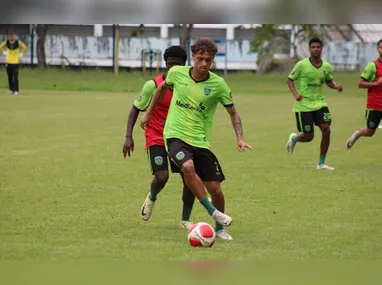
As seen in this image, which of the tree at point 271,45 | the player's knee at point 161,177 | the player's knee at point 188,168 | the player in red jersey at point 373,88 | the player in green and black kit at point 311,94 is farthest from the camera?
the tree at point 271,45

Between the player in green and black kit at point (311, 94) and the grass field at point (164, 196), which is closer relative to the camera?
the grass field at point (164, 196)

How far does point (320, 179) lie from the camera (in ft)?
40.8

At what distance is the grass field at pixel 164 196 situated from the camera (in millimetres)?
6574

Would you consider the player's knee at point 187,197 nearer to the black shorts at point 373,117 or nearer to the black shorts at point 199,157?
the black shorts at point 199,157

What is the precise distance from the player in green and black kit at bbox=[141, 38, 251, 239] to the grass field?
1.84ft

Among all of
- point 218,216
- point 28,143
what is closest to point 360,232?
point 218,216

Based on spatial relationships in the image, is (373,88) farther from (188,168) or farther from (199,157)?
(188,168)

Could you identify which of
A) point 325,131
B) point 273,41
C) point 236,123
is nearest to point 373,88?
point 325,131

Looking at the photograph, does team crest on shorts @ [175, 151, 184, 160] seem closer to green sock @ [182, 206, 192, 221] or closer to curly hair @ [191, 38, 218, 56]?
curly hair @ [191, 38, 218, 56]

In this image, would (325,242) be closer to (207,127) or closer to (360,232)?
(360,232)

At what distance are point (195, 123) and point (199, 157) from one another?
296 mm

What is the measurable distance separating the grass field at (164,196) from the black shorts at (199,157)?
588 mm

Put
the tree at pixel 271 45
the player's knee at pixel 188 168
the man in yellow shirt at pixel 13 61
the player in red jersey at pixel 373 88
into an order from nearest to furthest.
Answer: the player's knee at pixel 188 168, the player in red jersey at pixel 373 88, the man in yellow shirt at pixel 13 61, the tree at pixel 271 45

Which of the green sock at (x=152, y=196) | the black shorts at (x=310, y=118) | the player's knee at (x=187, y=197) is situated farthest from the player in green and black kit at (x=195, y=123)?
the black shorts at (x=310, y=118)
